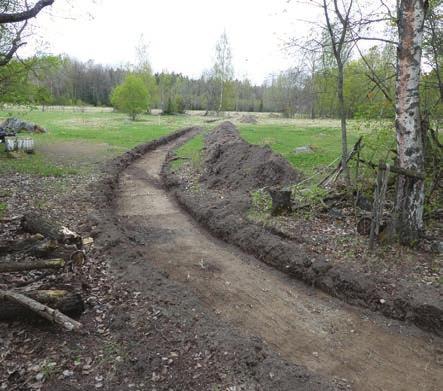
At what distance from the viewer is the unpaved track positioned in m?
5.36

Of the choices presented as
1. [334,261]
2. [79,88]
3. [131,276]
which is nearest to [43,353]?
[131,276]

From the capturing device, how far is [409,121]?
25.3ft

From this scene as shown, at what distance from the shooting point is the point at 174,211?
12.6 meters

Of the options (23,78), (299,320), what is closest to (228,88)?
(23,78)

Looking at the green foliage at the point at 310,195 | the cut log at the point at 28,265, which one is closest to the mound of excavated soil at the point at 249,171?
the green foliage at the point at 310,195

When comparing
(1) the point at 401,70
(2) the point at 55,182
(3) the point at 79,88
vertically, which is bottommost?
(2) the point at 55,182

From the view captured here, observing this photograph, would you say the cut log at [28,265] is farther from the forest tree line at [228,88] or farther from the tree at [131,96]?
the tree at [131,96]

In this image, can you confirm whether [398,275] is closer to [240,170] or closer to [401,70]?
[401,70]

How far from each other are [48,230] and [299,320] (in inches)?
224

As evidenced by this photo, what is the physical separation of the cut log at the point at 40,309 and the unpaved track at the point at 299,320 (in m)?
2.61

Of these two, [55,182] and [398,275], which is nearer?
[398,275]

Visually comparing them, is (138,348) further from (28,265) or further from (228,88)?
(228,88)

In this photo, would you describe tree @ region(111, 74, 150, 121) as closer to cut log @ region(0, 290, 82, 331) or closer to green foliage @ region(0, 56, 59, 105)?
green foliage @ region(0, 56, 59, 105)

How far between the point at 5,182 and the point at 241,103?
78190 millimetres
